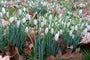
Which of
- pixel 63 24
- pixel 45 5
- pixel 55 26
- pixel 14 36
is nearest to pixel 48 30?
pixel 55 26

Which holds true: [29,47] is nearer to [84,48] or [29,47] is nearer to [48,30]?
[48,30]

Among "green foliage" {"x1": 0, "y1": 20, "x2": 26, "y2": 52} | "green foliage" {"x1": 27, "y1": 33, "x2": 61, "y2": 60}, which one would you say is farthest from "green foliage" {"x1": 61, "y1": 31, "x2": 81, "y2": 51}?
"green foliage" {"x1": 0, "y1": 20, "x2": 26, "y2": 52}

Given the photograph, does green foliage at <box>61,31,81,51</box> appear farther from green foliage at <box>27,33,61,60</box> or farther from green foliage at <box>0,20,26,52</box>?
green foliage at <box>0,20,26,52</box>

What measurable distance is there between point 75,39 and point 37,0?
2.28 m

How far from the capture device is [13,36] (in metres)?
1.60

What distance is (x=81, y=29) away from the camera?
185cm

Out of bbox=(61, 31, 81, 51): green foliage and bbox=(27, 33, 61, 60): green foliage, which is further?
bbox=(61, 31, 81, 51): green foliage

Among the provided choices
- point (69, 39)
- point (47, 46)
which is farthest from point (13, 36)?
point (69, 39)

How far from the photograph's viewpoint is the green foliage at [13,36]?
161 cm

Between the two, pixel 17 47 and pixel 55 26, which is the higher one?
pixel 55 26

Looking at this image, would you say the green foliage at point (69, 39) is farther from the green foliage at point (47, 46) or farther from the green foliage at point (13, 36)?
the green foliage at point (13, 36)

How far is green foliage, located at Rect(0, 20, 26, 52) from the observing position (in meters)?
1.61

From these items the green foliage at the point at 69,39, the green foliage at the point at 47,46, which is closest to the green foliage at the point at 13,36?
the green foliage at the point at 47,46

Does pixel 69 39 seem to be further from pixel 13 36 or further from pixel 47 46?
pixel 13 36
